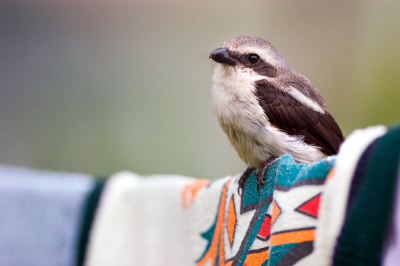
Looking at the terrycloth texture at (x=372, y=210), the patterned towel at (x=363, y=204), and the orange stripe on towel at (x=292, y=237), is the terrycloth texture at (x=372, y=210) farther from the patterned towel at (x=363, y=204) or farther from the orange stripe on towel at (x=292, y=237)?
the orange stripe on towel at (x=292, y=237)

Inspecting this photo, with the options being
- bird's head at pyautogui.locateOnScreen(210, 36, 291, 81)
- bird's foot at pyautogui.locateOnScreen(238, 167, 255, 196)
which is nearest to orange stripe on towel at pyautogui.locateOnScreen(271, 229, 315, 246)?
bird's foot at pyautogui.locateOnScreen(238, 167, 255, 196)

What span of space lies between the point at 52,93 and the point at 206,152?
150 centimetres

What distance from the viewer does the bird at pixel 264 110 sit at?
1.33 meters

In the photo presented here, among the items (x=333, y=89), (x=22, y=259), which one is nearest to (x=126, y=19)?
(x=333, y=89)

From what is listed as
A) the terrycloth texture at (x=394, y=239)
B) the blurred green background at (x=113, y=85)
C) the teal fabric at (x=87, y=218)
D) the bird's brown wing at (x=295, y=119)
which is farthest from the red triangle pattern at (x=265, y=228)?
the blurred green background at (x=113, y=85)

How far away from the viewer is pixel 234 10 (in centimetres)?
346

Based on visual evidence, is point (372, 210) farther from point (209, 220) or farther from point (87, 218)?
point (87, 218)

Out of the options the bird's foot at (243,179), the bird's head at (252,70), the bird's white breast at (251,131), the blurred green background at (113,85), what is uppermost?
the blurred green background at (113,85)

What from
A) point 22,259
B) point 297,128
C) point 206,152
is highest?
point 206,152

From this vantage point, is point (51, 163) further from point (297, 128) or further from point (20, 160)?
point (297, 128)

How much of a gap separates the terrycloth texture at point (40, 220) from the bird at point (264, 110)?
69 cm

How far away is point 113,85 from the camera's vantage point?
3725 mm

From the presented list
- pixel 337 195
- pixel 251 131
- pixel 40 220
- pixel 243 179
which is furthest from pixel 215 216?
pixel 40 220

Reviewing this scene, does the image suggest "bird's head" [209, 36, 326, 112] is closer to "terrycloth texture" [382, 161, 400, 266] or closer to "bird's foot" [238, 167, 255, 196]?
"bird's foot" [238, 167, 255, 196]
